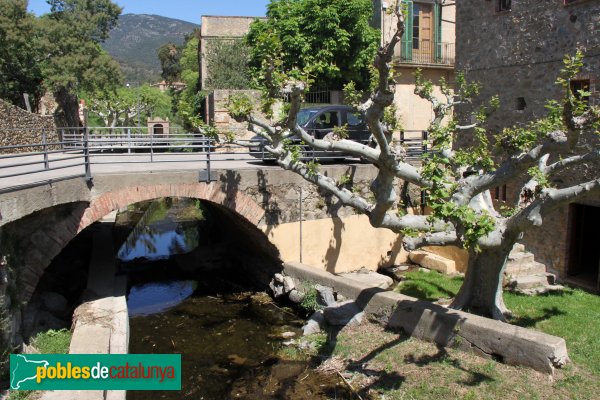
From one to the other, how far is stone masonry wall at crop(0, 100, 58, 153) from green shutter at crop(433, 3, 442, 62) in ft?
53.1

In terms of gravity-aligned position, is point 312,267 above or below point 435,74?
below

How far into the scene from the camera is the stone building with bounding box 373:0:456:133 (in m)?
22.4

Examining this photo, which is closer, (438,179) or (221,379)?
(438,179)

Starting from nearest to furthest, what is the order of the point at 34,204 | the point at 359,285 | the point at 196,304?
the point at 34,204
the point at 359,285
the point at 196,304

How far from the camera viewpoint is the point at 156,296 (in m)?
13.0

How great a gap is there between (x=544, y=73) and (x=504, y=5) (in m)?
2.47

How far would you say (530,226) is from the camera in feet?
26.2

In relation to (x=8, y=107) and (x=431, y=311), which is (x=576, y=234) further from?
(x=8, y=107)

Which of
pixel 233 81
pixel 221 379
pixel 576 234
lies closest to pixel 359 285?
pixel 221 379

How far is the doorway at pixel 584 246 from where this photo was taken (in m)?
12.5

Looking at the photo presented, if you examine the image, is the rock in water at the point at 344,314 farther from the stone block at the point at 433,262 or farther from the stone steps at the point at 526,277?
the stone block at the point at 433,262

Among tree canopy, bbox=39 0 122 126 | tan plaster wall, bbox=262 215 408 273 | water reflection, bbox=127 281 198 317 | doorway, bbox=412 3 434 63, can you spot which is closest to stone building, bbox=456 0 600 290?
tan plaster wall, bbox=262 215 408 273

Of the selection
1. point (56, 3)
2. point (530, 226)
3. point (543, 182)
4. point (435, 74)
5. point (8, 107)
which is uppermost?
point (56, 3)

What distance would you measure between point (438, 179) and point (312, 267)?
5147 millimetres
